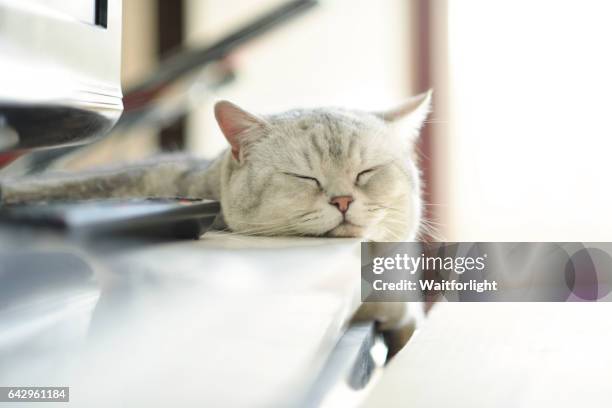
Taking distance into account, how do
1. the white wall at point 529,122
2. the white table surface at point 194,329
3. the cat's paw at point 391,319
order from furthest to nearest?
the white wall at point 529,122 → the cat's paw at point 391,319 → the white table surface at point 194,329

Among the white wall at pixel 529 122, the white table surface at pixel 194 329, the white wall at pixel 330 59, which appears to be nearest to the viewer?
the white table surface at pixel 194 329

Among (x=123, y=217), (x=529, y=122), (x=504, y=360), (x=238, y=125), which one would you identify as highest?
(x=529, y=122)

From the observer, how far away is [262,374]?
372 millimetres

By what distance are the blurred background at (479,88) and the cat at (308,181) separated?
0.82 m

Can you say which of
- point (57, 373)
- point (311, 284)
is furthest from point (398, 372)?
point (57, 373)

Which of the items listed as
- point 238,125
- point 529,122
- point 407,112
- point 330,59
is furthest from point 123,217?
point 330,59

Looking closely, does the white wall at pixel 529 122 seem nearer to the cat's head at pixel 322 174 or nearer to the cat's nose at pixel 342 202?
the cat's head at pixel 322 174

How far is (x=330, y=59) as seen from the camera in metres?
2.64

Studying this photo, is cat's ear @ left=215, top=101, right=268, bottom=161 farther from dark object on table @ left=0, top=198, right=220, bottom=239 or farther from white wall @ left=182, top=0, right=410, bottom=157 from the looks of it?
white wall @ left=182, top=0, right=410, bottom=157

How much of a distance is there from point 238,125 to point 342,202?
0.86 feet

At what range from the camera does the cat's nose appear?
793mm

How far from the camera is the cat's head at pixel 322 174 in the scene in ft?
2.65

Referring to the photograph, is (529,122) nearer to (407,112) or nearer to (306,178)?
(407,112)

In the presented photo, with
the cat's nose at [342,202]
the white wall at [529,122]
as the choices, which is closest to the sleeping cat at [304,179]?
the cat's nose at [342,202]
